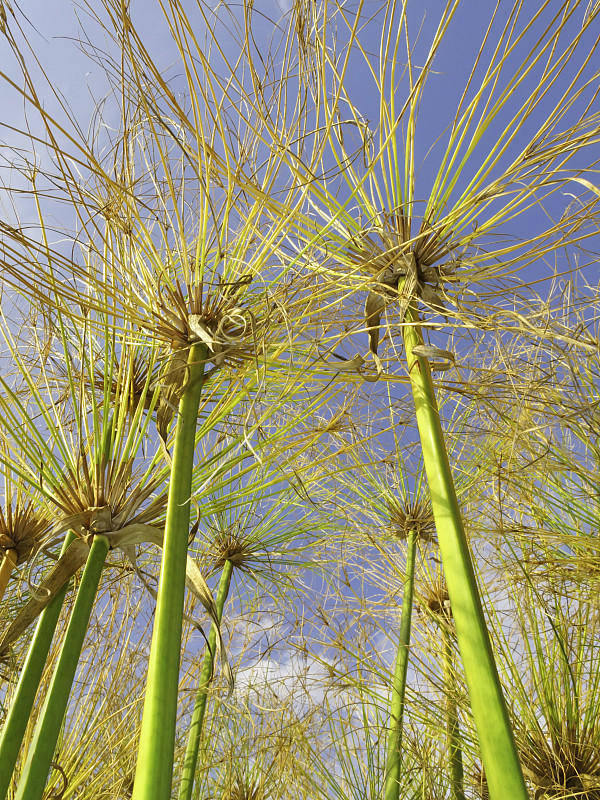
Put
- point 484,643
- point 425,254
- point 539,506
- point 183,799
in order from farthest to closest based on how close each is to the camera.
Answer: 1. point 539,506
2. point 183,799
3. point 425,254
4. point 484,643

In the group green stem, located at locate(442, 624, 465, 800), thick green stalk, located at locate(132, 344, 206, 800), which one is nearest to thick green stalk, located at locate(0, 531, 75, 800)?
thick green stalk, located at locate(132, 344, 206, 800)

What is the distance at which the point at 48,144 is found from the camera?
1746mm

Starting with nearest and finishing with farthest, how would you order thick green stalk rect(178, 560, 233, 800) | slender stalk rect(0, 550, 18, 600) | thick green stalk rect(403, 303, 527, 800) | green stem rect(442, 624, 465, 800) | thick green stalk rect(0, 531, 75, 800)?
thick green stalk rect(403, 303, 527, 800) < thick green stalk rect(0, 531, 75, 800) < slender stalk rect(0, 550, 18, 600) < thick green stalk rect(178, 560, 233, 800) < green stem rect(442, 624, 465, 800)

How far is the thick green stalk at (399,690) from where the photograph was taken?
3080 millimetres

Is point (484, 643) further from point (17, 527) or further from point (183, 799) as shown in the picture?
point (183, 799)

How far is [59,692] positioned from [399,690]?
2136 mm

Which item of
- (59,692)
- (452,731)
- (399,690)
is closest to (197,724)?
(399,690)

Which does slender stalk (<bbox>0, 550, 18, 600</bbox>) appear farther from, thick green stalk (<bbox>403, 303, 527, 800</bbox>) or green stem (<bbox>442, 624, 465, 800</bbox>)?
green stem (<bbox>442, 624, 465, 800</bbox>)

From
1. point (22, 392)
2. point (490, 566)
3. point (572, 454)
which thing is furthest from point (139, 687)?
point (572, 454)

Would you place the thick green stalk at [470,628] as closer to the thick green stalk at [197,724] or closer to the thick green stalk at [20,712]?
the thick green stalk at [20,712]

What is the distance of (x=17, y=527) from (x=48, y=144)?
5.26ft

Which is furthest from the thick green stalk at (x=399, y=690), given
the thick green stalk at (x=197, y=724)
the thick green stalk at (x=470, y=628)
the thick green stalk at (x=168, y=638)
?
the thick green stalk at (x=168, y=638)

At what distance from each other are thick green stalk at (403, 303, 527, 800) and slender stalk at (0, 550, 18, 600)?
1745 millimetres

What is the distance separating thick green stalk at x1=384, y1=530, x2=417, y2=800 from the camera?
3080mm
